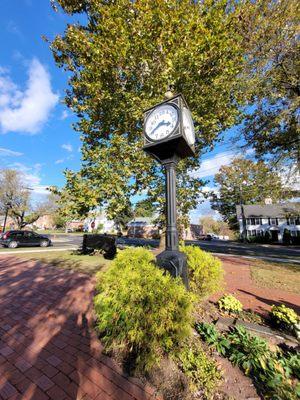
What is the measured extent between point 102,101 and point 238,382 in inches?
381

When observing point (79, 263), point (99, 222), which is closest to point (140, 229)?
point (99, 222)

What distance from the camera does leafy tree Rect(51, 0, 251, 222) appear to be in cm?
762

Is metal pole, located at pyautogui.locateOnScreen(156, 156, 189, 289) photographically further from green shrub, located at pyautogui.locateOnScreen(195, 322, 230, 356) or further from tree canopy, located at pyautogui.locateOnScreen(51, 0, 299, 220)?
tree canopy, located at pyautogui.locateOnScreen(51, 0, 299, 220)

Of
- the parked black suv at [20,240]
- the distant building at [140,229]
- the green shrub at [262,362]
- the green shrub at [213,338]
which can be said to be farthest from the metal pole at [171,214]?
the distant building at [140,229]

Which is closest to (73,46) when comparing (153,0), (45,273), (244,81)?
(153,0)

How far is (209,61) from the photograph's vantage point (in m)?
8.47

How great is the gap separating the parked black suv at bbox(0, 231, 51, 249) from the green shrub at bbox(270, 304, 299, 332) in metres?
19.8

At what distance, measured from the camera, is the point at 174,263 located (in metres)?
3.08

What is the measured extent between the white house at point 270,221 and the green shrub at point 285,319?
39260 millimetres

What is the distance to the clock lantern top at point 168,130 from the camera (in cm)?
331

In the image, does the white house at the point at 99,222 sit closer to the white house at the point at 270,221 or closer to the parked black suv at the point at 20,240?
the parked black suv at the point at 20,240

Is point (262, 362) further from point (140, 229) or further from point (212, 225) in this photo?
point (212, 225)

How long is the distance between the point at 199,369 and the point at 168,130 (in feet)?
10.7

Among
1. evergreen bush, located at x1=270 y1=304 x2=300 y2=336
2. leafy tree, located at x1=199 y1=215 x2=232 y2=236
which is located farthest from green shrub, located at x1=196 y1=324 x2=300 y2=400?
leafy tree, located at x1=199 y1=215 x2=232 y2=236
